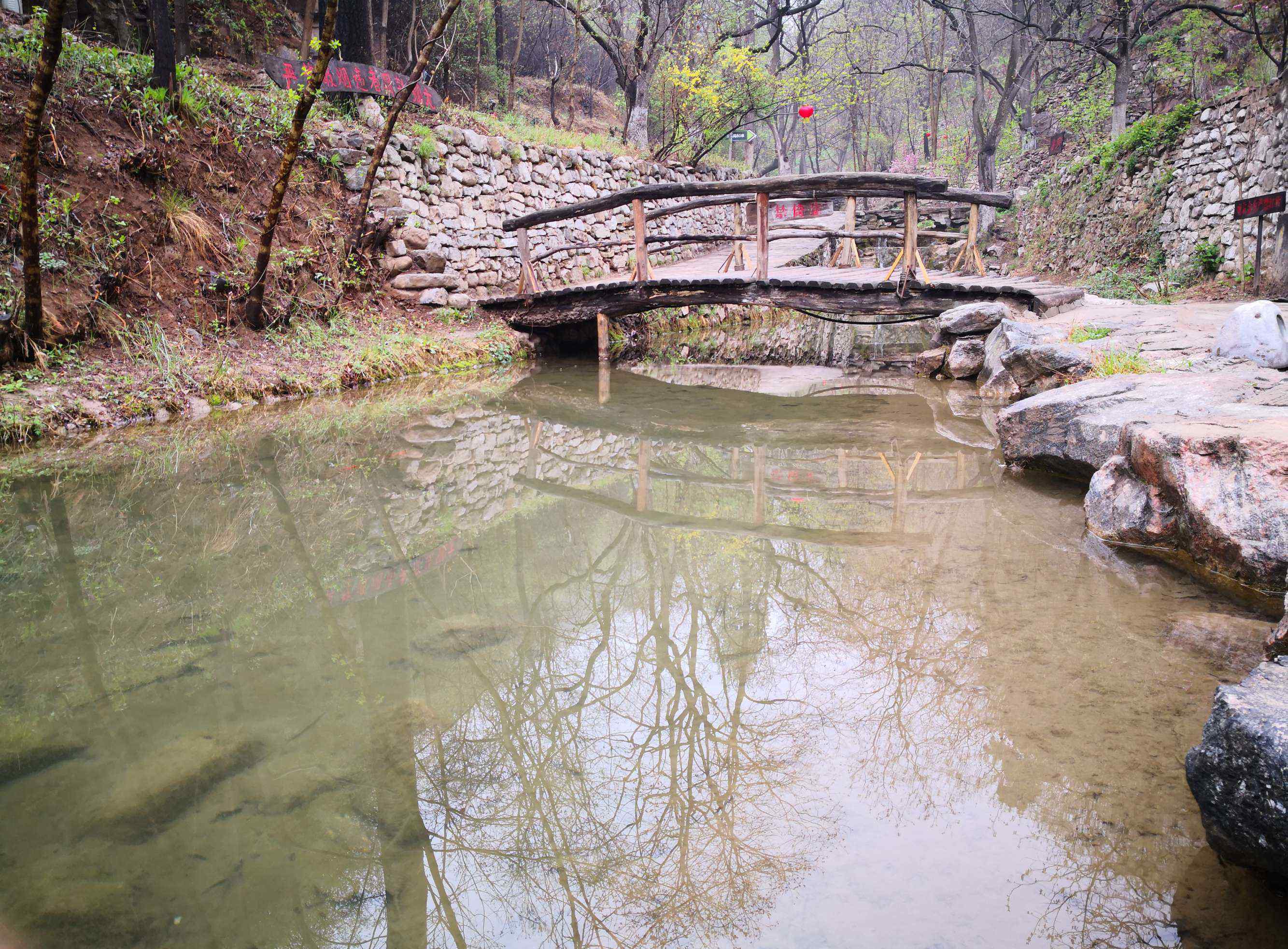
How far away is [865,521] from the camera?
420cm

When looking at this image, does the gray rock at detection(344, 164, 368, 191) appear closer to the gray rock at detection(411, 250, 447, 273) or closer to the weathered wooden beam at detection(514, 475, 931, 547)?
the gray rock at detection(411, 250, 447, 273)

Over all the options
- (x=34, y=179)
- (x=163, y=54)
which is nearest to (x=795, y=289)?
(x=34, y=179)

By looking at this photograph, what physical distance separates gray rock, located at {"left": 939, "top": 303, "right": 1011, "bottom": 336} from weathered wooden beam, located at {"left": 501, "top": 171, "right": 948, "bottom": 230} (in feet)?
4.07

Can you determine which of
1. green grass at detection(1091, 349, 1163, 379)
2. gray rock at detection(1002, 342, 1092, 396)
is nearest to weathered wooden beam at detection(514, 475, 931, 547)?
green grass at detection(1091, 349, 1163, 379)

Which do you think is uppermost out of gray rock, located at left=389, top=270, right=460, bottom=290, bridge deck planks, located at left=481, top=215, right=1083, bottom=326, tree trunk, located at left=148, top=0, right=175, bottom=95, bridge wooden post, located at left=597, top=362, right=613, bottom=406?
tree trunk, located at left=148, top=0, right=175, bottom=95

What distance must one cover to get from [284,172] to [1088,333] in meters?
7.01

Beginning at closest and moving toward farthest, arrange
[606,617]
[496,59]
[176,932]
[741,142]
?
[176,932], [606,617], [496,59], [741,142]

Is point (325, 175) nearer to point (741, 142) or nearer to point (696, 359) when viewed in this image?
point (696, 359)

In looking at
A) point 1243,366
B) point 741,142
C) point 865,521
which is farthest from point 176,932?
point 741,142

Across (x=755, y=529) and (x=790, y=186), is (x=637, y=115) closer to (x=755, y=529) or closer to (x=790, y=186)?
(x=790, y=186)

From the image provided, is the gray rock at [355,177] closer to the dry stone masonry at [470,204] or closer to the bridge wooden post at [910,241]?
the dry stone masonry at [470,204]

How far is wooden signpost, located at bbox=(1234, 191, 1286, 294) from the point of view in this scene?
6.84 meters

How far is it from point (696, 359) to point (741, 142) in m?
30.2

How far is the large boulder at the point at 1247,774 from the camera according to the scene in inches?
59.2
